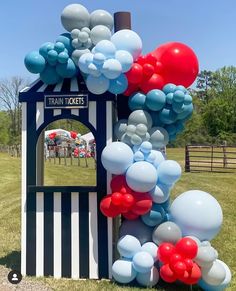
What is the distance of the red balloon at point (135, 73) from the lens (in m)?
5.33

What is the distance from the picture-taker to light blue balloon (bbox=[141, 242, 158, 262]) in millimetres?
5133

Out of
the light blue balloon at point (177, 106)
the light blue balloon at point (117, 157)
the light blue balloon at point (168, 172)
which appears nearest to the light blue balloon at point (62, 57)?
the light blue balloon at point (117, 157)

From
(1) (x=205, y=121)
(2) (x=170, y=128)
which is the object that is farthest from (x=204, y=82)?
(2) (x=170, y=128)

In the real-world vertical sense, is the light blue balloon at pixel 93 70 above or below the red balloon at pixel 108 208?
above

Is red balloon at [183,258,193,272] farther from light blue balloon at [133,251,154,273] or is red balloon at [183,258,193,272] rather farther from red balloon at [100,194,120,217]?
red balloon at [100,194,120,217]

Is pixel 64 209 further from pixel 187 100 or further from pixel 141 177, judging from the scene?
pixel 187 100

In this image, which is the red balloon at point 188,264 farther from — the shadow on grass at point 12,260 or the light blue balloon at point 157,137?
the shadow on grass at point 12,260

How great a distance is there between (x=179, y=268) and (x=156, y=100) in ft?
→ 6.63

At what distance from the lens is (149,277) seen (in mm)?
5129

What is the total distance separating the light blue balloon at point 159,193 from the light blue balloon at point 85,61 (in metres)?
1.65

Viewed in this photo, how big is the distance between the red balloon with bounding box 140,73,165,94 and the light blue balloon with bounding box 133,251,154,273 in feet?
6.68

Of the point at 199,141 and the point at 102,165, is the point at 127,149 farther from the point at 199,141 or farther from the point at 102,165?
the point at 199,141

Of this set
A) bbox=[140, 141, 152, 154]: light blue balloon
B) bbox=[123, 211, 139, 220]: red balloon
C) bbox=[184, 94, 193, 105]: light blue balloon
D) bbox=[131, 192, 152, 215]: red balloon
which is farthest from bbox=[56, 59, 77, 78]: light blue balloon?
bbox=[123, 211, 139, 220]: red balloon

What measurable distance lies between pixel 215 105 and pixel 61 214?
6712cm
